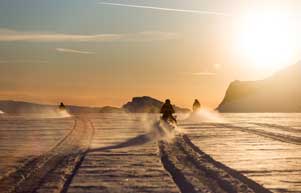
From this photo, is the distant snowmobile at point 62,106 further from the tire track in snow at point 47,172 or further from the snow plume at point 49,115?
the tire track in snow at point 47,172

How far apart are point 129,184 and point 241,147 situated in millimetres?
11154

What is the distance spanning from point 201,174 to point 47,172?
4.49 m

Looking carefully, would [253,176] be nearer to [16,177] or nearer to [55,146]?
[16,177]

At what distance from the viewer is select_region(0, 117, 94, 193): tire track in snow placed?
14414mm

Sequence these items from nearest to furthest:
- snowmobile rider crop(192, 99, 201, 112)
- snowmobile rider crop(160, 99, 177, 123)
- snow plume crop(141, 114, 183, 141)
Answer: snow plume crop(141, 114, 183, 141), snowmobile rider crop(160, 99, 177, 123), snowmobile rider crop(192, 99, 201, 112)

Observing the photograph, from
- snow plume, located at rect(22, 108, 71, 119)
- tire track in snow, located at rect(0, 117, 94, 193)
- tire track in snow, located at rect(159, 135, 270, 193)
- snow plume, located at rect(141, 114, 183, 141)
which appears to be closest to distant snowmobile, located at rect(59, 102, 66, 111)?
snow plume, located at rect(22, 108, 71, 119)

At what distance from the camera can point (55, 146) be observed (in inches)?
1024

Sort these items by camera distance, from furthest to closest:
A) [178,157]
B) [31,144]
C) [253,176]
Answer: [31,144], [178,157], [253,176]

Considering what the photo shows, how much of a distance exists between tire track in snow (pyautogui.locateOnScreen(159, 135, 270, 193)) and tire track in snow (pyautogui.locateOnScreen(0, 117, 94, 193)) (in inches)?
119

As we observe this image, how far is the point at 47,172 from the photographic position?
17062 mm

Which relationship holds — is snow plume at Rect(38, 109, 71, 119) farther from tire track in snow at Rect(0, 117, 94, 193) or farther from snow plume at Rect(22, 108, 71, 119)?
tire track in snow at Rect(0, 117, 94, 193)

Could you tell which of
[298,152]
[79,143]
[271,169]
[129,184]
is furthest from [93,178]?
[79,143]


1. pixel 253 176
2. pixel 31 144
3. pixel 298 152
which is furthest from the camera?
pixel 31 144

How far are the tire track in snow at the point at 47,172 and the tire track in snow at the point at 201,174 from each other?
3013 mm
